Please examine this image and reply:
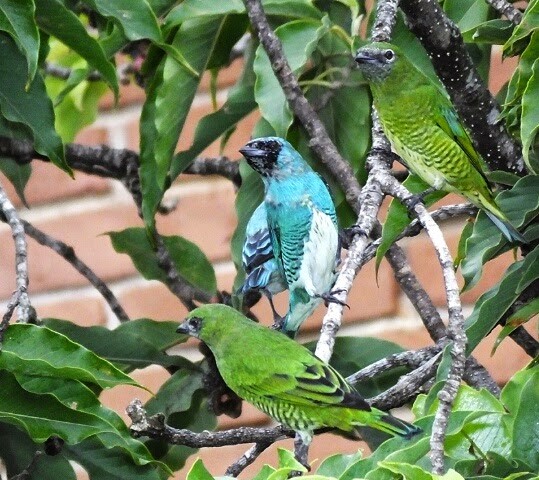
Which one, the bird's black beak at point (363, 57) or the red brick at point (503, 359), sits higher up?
the bird's black beak at point (363, 57)

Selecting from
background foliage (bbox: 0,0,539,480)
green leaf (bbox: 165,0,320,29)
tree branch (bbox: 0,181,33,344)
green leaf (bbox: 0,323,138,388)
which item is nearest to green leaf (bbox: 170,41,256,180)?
background foliage (bbox: 0,0,539,480)

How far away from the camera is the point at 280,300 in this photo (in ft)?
6.75

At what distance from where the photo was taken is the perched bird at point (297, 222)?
1322 mm

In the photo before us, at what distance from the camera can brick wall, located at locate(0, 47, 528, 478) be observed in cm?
199

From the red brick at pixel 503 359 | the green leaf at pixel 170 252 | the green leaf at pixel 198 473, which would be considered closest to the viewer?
the green leaf at pixel 198 473

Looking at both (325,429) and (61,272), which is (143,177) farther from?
(61,272)

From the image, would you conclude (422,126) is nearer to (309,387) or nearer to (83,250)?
(309,387)

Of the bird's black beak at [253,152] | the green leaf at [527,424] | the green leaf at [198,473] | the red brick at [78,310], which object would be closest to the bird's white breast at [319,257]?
the bird's black beak at [253,152]

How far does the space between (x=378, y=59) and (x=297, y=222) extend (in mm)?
218

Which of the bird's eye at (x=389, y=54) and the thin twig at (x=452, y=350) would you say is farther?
the bird's eye at (x=389, y=54)

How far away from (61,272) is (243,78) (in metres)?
0.84

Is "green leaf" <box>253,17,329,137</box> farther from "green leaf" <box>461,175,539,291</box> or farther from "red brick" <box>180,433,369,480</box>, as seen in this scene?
"red brick" <box>180,433,369,480</box>

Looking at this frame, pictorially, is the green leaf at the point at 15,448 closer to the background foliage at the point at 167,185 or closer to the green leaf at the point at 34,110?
the background foliage at the point at 167,185

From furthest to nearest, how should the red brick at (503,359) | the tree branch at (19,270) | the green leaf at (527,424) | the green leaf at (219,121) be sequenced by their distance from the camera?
the red brick at (503,359) < the green leaf at (219,121) < the tree branch at (19,270) < the green leaf at (527,424)
